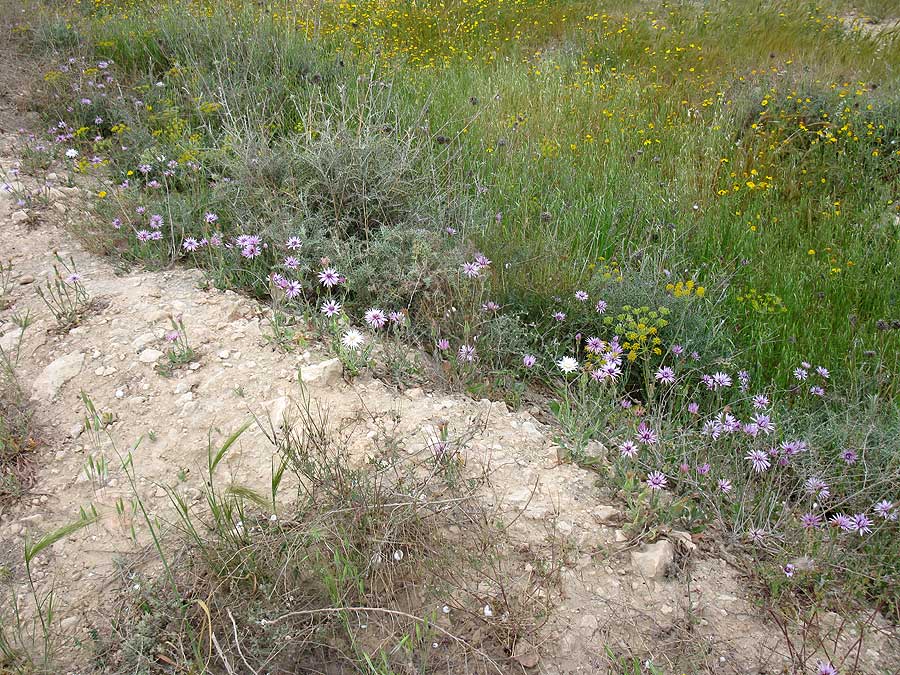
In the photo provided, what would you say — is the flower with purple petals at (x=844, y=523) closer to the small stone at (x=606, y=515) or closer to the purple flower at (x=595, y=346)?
the small stone at (x=606, y=515)

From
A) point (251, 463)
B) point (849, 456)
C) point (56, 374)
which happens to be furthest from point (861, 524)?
point (56, 374)

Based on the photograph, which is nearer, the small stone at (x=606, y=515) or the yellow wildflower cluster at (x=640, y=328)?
the small stone at (x=606, y=515)

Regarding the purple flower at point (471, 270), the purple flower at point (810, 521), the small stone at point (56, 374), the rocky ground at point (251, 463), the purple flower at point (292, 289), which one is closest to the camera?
the rocky ground at point (251, 463)

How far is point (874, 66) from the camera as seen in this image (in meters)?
7.36

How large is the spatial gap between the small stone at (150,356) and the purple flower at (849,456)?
286 cm

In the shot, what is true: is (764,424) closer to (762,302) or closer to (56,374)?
(762,302)

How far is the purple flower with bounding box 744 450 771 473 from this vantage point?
8.31 feet

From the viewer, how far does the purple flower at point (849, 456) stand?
8.37 feet

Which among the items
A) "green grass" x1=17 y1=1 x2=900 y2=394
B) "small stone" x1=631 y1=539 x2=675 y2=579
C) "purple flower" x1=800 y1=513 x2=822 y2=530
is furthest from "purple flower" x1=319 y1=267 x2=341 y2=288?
"purple flower" x1=800 y1=513 x2=822 y2=530

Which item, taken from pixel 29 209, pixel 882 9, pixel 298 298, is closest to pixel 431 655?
pixel 298 298

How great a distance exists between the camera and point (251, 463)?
2457 millimetres

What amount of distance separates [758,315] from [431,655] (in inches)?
114

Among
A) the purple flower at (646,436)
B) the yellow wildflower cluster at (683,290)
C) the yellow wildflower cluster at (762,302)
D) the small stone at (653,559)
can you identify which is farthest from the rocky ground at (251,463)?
the yellow wildflower cluster at (762,302)

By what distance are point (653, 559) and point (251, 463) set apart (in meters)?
1.46
